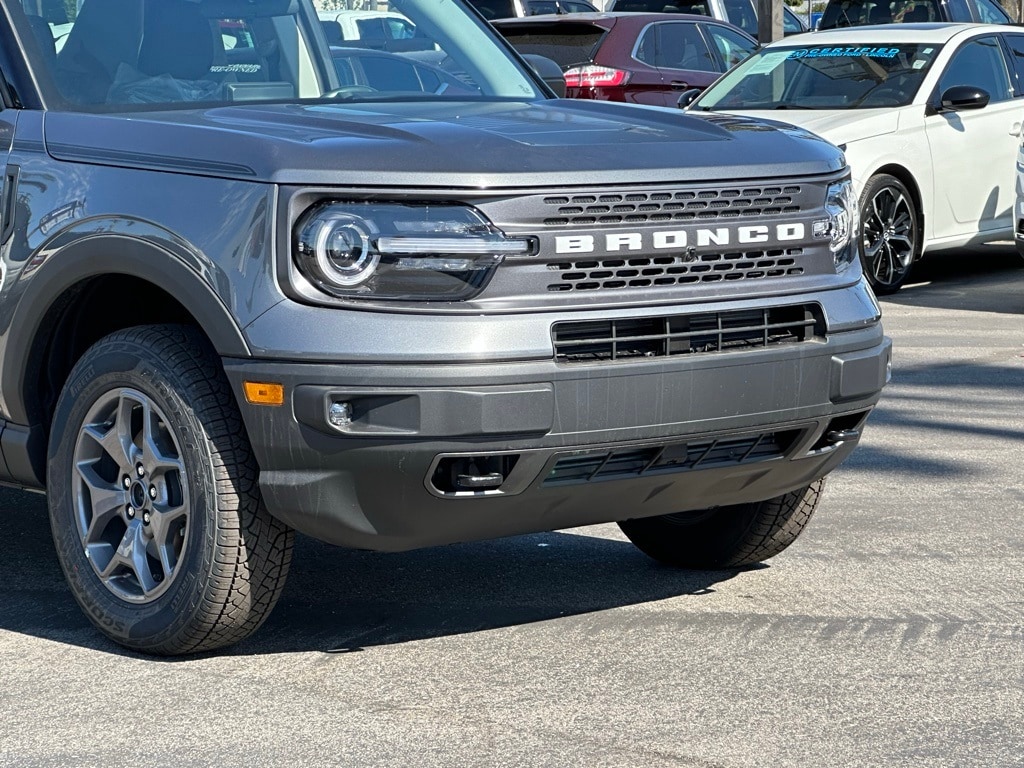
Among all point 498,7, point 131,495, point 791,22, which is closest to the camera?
point 131,495

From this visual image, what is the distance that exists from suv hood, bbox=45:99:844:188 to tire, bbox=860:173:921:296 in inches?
254

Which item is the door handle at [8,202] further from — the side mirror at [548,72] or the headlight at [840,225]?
the headlight at [840,225]

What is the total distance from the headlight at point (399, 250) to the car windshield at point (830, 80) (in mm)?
7806

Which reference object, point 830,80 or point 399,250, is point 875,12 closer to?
point 830,80

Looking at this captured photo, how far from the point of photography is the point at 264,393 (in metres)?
3.59

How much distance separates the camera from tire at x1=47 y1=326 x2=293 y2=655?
12.4ft

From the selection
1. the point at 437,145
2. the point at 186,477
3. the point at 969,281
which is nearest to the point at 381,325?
the point at 437,145

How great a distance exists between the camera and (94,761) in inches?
134

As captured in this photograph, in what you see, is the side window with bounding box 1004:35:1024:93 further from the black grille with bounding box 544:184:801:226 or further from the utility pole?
the black grille with bounding box 544:184:801:226

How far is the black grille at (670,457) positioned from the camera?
3.72 metres

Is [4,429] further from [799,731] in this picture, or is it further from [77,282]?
[799,731]

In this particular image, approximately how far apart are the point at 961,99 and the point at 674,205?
7613 mm

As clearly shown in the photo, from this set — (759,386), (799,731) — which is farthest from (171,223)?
(799,731)

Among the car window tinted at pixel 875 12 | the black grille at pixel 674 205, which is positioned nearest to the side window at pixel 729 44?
the car window tinted at pixel 875 12
